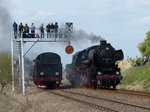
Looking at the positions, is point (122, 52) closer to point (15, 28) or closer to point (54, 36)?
point (54, 36)

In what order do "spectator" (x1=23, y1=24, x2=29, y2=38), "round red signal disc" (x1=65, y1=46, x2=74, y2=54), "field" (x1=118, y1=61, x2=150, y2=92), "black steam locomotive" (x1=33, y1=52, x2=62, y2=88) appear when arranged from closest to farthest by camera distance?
"field" (x1=118, y1=61, x2=150, y2=92)
"round red signal disc" (x1=65, y1=46, x2=74, y2=54)
"spectator" (x1=23, y1=24, x2=29, y2=38)
"black steam locomotive" (x1=33, y1=52, x2=62, y2=88)

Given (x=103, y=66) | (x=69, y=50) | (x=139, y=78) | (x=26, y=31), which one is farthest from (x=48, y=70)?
(x=139, y=78)

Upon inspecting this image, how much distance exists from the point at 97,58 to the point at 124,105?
12440 millimetres

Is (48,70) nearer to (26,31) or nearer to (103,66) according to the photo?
(26,31)

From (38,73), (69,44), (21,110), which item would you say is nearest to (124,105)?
(21,110)

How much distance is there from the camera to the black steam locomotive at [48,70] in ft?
112

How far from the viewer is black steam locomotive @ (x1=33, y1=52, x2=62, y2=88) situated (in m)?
34.0

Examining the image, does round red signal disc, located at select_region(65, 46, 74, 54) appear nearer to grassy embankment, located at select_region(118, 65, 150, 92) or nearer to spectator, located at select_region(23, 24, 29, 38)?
spectator, located at select_region(23, 24, 29, 38)

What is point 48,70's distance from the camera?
34.2 m

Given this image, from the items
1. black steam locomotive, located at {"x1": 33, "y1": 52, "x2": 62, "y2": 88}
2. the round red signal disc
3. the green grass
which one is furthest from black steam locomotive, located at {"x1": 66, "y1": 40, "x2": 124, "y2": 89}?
black steam locomotive, located at {"x1": 33, "y1": 52, "x2": 62, "y2": 88}

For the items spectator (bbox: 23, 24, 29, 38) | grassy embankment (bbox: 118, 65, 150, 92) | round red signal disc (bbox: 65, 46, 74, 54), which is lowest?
grassy embankment (bbox: 118, 65, 150, 92)

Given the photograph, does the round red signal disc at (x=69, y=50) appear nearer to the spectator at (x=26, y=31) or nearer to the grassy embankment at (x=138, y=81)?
the spectator at (x=26, y=31)

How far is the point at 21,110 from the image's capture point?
17.0m

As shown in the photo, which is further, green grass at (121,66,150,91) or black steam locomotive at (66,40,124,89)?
green grass at (121,66,150,91)
